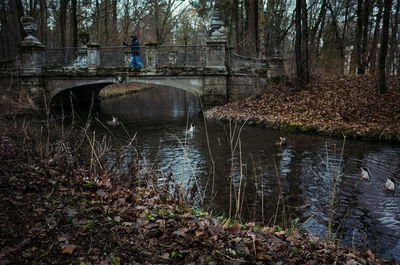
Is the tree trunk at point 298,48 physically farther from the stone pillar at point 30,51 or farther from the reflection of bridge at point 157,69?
the stone pillar at point 30,51

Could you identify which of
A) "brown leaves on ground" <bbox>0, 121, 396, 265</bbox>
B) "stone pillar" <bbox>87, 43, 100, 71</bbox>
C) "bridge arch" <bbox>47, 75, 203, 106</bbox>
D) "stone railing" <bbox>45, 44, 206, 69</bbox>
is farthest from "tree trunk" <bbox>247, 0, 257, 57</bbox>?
"brown leaves on ground" <bbox>0, 121, 396, 265</bbox>

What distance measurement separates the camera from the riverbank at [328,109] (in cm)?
1088

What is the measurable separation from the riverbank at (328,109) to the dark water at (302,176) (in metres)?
0.55

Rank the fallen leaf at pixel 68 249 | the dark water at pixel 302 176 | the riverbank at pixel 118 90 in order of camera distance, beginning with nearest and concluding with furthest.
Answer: the fallen leaf at pixel 68 249 → the dark water at pixel 302 176 → the riverbank at pixel 118 90

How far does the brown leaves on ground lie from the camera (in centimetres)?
285

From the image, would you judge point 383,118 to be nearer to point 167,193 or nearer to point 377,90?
point 377,90

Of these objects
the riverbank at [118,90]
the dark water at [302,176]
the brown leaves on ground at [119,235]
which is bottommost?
the dark water at [302,176]

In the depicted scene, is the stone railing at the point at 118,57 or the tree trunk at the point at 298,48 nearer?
the tree trunk at the point at 298,48

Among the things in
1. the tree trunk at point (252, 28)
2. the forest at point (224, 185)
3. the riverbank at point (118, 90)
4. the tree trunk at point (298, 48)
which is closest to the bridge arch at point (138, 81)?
the forest at point (224, 185)

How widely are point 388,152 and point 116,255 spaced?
350 inches

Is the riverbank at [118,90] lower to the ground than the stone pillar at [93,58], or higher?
lower

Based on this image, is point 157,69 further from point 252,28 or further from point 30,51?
point 30,51

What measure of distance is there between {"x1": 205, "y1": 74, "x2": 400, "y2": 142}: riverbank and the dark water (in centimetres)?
55

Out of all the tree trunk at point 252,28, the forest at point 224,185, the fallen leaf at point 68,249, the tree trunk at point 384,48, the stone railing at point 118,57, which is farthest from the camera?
the tree trunk at point 252,28
